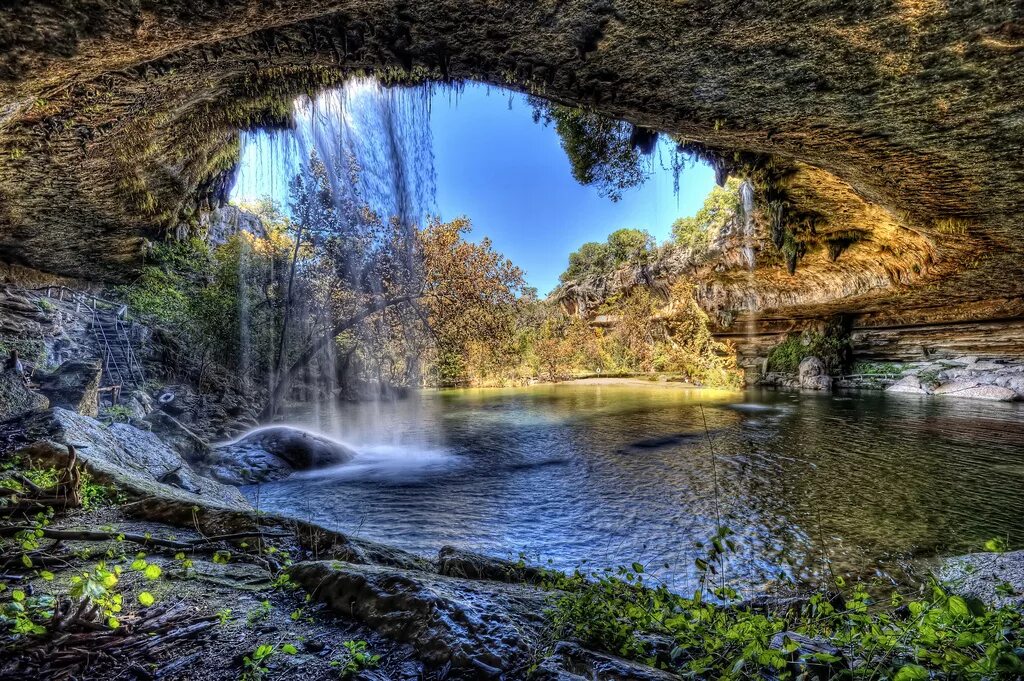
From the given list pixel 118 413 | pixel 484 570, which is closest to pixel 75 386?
pixel 118 413

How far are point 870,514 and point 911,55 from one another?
4.95 metres

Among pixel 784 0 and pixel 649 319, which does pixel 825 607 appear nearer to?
pixel 784 0

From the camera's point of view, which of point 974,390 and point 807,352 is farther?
point 807,352

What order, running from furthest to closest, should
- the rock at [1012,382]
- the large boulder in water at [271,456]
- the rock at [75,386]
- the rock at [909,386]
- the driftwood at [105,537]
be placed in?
the rock at [909,386]
the rock at [1012,382]
the rock at [75,386]
the large boulder in water at [271,456]
the driftwood at [105,537]

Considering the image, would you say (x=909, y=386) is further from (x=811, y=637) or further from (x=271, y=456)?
(x=271, y=456)

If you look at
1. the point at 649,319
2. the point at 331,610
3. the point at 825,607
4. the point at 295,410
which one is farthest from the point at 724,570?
the point at 649,319

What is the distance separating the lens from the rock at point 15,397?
6742 millimetres

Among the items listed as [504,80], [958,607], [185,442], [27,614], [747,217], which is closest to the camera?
[958,607]

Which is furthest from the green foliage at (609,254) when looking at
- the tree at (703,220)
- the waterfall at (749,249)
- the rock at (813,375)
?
the rock at (813,375)

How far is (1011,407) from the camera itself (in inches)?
472

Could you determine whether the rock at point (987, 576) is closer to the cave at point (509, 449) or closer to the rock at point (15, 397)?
the cave at point (509, 449)

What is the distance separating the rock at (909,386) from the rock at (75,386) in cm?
2550

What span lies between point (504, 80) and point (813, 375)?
70.4 feet

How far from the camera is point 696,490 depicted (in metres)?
6.31
